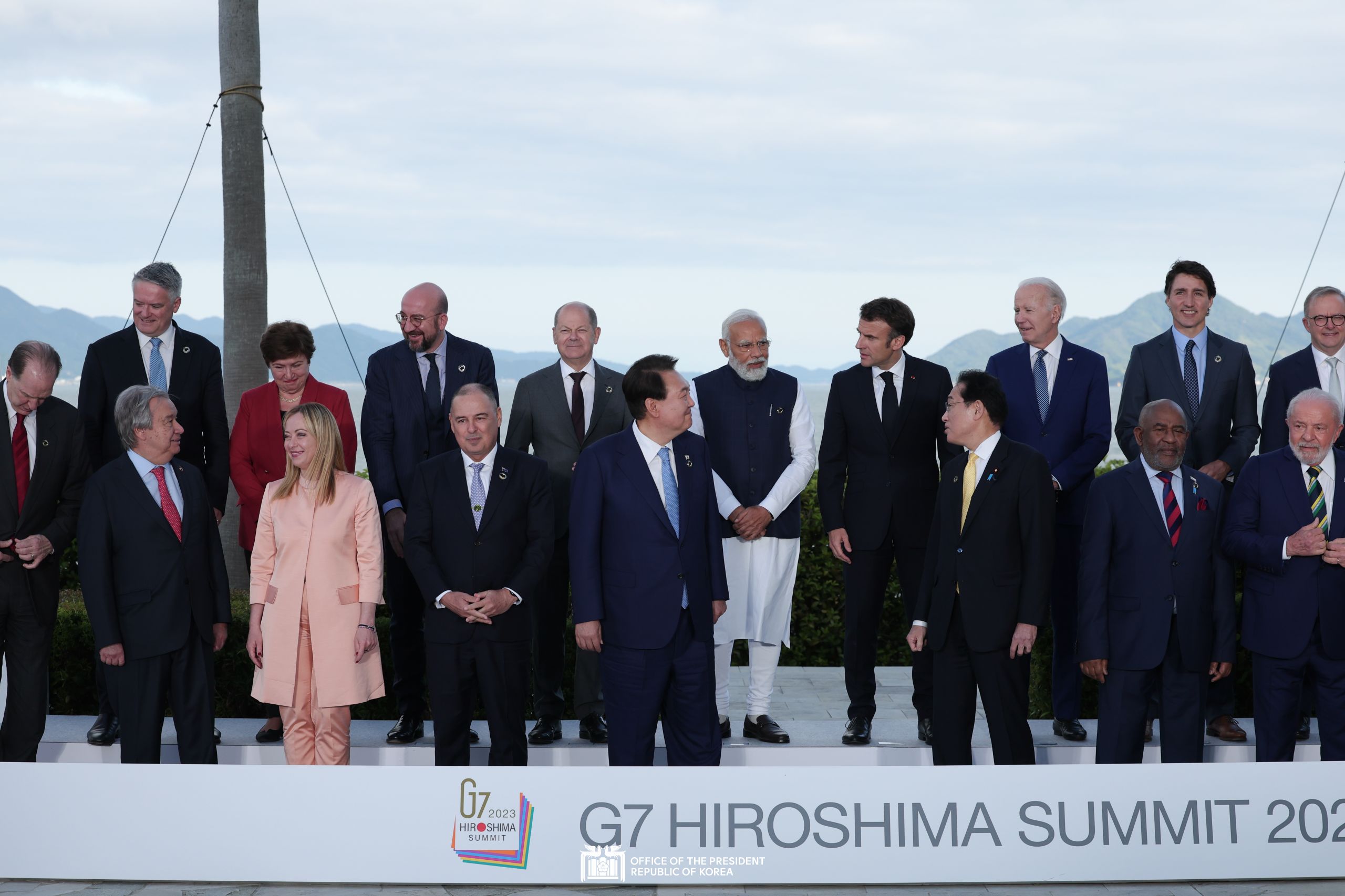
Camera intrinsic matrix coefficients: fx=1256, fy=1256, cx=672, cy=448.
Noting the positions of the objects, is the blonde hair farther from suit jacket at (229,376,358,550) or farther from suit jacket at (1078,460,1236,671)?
suit jacket at (1078,460,1236,671)

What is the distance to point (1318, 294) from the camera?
5.82 meters

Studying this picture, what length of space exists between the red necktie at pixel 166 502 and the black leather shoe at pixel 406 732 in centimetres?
136

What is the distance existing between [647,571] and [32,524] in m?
2.61

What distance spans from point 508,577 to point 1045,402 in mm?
2608

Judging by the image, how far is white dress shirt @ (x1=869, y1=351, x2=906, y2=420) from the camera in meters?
5.84

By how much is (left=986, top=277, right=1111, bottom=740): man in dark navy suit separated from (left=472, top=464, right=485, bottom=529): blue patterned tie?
2.46 metres

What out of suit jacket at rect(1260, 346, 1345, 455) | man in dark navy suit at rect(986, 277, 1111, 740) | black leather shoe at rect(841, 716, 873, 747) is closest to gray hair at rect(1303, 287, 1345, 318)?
suit jacket at rect(1260, 346, 1345, 455)

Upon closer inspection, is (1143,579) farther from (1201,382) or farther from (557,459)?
(557,459)

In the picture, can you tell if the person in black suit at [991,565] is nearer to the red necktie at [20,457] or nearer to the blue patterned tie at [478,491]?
the blue patterned tie at [478,491]

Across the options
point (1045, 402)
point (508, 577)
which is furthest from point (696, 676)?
point (1045, 402)

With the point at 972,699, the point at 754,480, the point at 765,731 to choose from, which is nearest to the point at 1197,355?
the point at 972,699

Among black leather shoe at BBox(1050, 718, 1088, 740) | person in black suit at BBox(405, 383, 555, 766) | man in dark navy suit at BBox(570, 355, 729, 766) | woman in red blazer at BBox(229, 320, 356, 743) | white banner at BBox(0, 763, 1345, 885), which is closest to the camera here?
white banner at BBox(0, 763, 1345, 885)

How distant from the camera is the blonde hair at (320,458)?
5035 mm

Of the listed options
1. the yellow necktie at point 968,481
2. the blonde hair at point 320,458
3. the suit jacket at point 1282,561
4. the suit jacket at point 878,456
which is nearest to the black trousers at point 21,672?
the blonde hair at point 320,458
